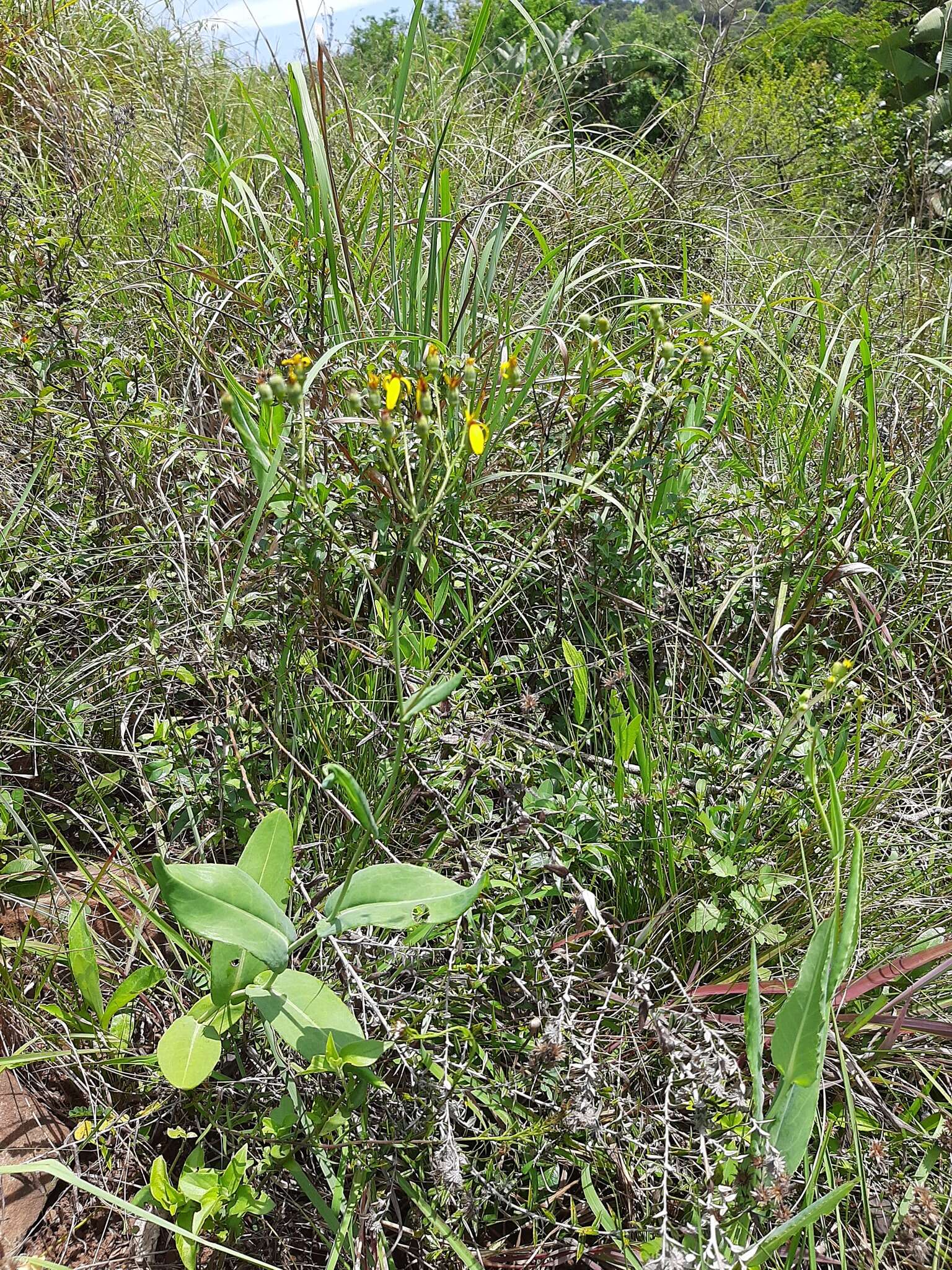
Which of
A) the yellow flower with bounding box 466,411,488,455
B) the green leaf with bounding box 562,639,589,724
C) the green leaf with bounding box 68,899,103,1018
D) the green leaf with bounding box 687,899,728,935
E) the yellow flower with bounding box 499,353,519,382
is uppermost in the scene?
the yellow flower with bounding box 499,353,519,382

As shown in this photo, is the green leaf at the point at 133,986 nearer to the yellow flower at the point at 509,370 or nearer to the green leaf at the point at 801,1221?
the green leaf at the point at 801,1221

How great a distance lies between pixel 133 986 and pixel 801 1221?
2.42ft

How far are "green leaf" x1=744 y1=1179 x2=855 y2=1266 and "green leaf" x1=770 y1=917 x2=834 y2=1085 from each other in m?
0.11

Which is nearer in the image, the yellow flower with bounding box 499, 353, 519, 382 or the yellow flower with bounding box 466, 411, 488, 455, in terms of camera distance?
the yellow flower with bounding box 466, 411, 488, 455

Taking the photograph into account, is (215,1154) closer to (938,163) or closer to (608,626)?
(608,626)

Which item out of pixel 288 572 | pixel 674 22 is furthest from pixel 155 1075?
pixel 674 22

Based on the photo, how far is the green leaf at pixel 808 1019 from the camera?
86 cm

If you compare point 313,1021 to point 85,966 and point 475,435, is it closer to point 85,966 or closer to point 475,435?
point 85,966

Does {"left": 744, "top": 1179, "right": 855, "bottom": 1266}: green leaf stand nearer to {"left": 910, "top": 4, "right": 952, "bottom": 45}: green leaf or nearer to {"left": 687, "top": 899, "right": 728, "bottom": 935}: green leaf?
{"left": 687, "top": 899, "right": 728, "bottom": 935}: green leaf

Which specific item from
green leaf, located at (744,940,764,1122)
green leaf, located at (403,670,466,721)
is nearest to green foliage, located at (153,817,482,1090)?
green leaf, located at (403,670,466,721)

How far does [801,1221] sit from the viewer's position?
0.78 m

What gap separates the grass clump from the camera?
0.95m

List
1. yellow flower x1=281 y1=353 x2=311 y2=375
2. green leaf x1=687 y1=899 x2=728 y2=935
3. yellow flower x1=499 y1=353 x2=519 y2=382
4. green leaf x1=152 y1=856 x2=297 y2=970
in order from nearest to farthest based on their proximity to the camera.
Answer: green leaf x1=152 y1=856 x2=297 y2=970 < yellow flower x1=281 y1=353 x2=311 y2=375 < green leaf x1=687 y1=899 x2=728 y2=935 < yellow flower x1=499 y1=353 x2=519 y2=382

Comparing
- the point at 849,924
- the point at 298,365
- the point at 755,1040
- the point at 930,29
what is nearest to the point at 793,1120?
the point at 755,1040
